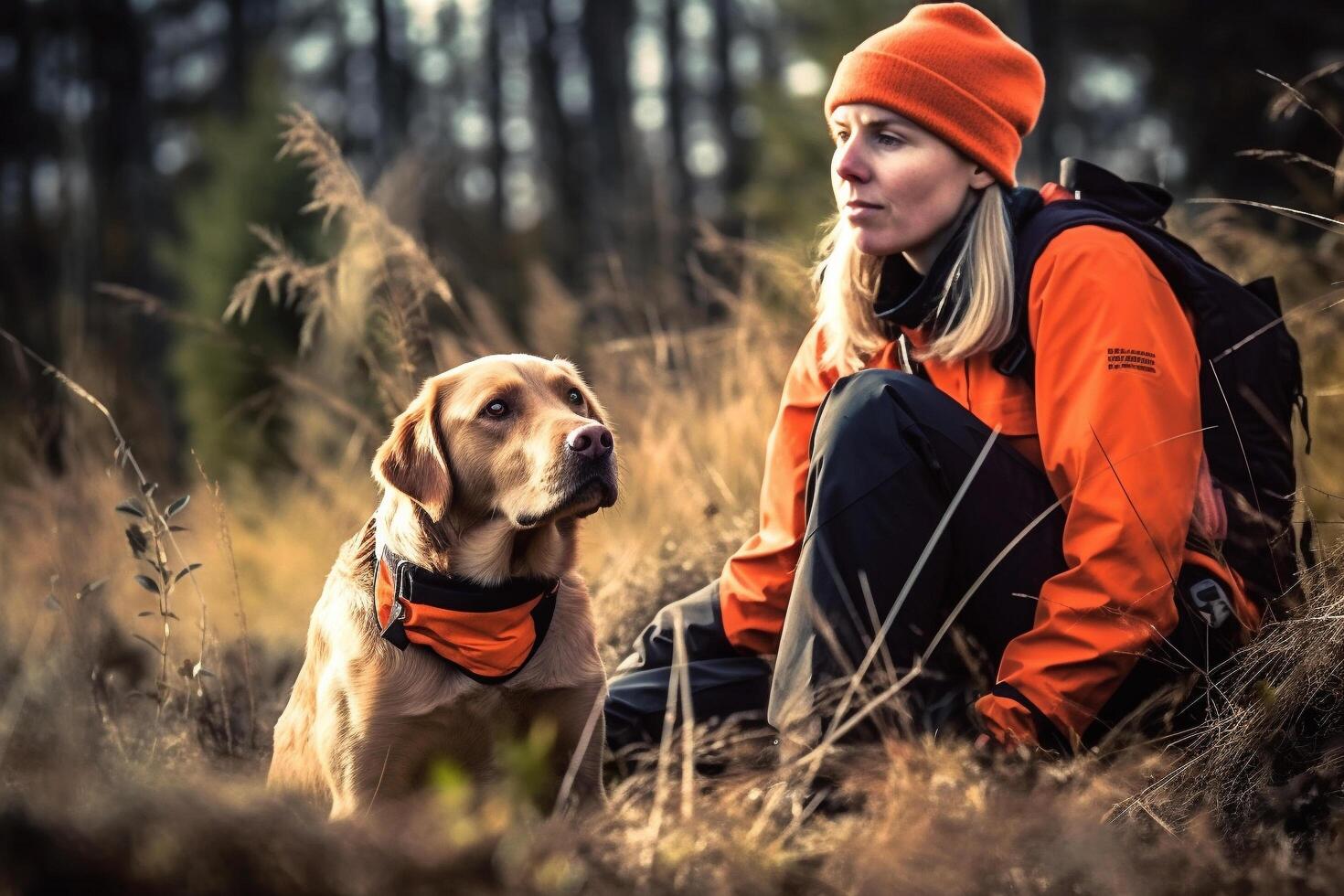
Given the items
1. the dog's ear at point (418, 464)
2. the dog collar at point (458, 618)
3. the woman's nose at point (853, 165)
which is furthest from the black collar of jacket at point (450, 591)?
the woman's nose at point (853, 165)

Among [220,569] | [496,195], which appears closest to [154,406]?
[220,569]

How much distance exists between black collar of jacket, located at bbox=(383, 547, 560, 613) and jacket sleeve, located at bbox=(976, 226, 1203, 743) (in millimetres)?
1052

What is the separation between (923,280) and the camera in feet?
9.14

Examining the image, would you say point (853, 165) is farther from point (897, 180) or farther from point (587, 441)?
point (587, 441)

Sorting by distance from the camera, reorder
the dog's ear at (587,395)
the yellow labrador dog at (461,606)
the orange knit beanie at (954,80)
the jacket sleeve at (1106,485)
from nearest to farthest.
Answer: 1. the jacket sleeve at (1106,485)
2. the yellow labrador dog at (461,606)
3. the orange knit beanie at (954,80)
4. the dog's ear at (587,395)

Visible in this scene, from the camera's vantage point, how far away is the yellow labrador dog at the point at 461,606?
8.45ft

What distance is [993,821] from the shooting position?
69.3 inches

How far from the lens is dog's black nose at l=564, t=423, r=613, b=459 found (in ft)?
8.93

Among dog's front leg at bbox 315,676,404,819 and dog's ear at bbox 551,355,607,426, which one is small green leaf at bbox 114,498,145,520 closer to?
dog's front leg at bbox 315,676,404,819

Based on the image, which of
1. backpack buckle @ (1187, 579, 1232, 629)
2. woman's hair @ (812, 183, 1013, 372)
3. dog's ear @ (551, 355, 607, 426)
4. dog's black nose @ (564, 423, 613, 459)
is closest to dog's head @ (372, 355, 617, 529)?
dog's black nose @ (564, 423, 613, 459)

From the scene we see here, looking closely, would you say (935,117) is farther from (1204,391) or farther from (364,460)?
(364,460)

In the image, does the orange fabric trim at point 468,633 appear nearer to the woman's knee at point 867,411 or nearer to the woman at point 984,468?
the woman at point 984,468

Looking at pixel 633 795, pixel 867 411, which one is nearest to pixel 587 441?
pixel 867 411

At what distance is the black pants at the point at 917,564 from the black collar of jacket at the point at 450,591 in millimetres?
627
